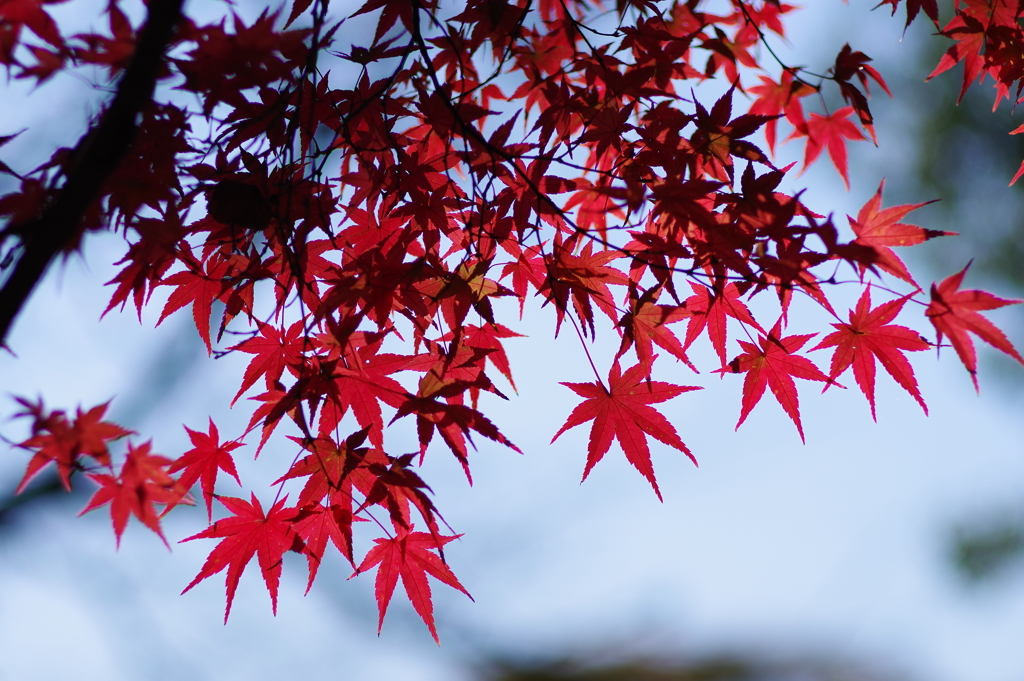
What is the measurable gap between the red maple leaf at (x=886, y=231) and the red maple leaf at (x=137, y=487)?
1.27 metres

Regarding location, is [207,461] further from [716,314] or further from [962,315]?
[962,315]

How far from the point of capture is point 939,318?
113 cm

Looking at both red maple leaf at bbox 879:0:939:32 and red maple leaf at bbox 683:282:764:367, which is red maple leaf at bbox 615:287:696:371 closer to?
red maple leaf at bbox 683:282:764:367

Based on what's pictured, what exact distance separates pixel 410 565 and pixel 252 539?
13.2 inches

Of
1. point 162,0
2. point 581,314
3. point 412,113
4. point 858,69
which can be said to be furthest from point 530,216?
point 858,69

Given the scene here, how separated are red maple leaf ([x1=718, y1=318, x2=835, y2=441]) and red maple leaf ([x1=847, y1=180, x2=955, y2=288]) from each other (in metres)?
0.24

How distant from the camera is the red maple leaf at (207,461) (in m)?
1.26

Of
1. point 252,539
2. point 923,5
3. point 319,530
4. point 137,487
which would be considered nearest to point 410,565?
point 319,530

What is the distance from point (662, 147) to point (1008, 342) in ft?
2.47

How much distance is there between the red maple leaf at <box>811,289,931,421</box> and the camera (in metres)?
1.26

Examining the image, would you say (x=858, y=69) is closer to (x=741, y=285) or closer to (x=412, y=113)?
(x=741, y=285)

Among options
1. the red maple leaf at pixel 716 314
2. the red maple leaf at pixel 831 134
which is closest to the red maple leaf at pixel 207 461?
the red maple leaf at pixel 716 314

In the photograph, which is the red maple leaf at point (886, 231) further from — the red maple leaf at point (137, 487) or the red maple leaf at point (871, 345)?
the red maple leaf at point (137, 487)

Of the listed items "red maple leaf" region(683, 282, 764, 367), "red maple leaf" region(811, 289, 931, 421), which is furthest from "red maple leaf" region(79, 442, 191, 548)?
"red maple leaf" region(811, 289, 931, 421)
